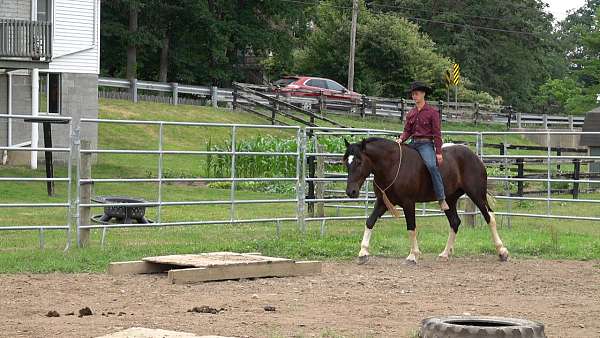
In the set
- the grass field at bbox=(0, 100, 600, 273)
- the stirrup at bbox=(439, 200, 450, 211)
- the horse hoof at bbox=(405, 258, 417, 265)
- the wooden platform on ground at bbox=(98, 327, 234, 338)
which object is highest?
the stirrup at bbox=(439, 200, 450, 211)

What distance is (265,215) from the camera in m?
20.3


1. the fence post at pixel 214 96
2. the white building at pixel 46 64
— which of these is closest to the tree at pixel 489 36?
the fence post at pixel 214 96

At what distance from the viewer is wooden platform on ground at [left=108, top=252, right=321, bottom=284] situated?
36.8 ft

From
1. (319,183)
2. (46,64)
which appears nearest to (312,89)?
(46,64)

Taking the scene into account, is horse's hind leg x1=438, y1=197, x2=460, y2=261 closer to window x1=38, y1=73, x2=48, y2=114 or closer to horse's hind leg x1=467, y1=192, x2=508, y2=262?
horse's hind leg x1=467, y1=192, x2=508, y2=262

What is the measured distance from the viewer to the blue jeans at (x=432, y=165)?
13758mm

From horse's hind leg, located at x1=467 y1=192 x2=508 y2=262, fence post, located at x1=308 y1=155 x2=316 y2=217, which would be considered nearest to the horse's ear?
horse's hind leg, located at x1=467 y1=192 x2=508 y2=262

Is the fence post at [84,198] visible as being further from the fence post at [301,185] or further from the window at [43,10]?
the window at [43,10]

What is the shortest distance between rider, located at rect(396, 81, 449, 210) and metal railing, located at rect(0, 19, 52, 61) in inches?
677

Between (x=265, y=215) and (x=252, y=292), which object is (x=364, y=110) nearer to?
(x=265, y=215)

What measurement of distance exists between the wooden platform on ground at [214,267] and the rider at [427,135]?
2337 mm

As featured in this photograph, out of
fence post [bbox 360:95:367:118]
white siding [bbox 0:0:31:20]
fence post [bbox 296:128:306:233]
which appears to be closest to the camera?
fence post [bbox 296:128:306:233]

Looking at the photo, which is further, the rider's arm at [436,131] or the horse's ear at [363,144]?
the rider's arm at [436,131]

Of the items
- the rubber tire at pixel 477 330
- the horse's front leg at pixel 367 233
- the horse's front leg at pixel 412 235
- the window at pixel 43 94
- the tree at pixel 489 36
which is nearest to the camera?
the rubber tire at pixel 477 330
